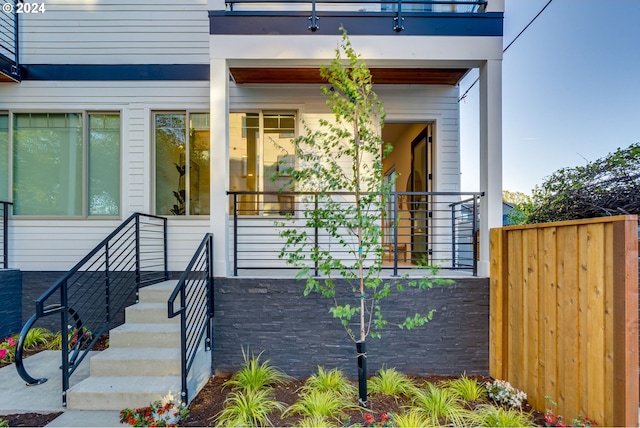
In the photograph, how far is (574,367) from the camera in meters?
2.44

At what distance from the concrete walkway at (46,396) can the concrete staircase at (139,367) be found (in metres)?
0.12

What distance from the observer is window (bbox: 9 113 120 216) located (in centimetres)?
476

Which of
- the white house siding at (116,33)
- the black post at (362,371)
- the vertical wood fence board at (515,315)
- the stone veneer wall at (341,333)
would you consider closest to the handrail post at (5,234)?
the white house siding at (116,33)

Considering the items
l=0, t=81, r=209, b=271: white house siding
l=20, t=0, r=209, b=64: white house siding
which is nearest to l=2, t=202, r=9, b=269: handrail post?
l=0, t=81, r=209, b=271: white house siding

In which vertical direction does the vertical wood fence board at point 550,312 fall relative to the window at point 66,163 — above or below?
below

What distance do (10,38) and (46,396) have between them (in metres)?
5.06

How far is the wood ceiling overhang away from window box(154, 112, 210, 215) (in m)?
0.95

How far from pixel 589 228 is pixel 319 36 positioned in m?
3.14

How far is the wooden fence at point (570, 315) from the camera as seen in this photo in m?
2.05

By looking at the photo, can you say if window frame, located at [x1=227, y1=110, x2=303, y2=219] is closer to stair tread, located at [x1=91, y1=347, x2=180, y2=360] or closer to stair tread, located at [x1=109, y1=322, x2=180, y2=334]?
stair tread, located at [x1=109, y1=322, x2=180, y2=334]

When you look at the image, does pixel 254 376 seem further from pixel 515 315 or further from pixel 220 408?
pixel 515 315

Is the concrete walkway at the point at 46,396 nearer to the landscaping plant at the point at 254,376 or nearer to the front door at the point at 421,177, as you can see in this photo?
the landscaping plant at the point at 254,376

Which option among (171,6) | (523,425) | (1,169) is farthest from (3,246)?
(523,425)

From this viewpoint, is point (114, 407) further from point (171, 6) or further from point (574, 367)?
point (171, 6)
